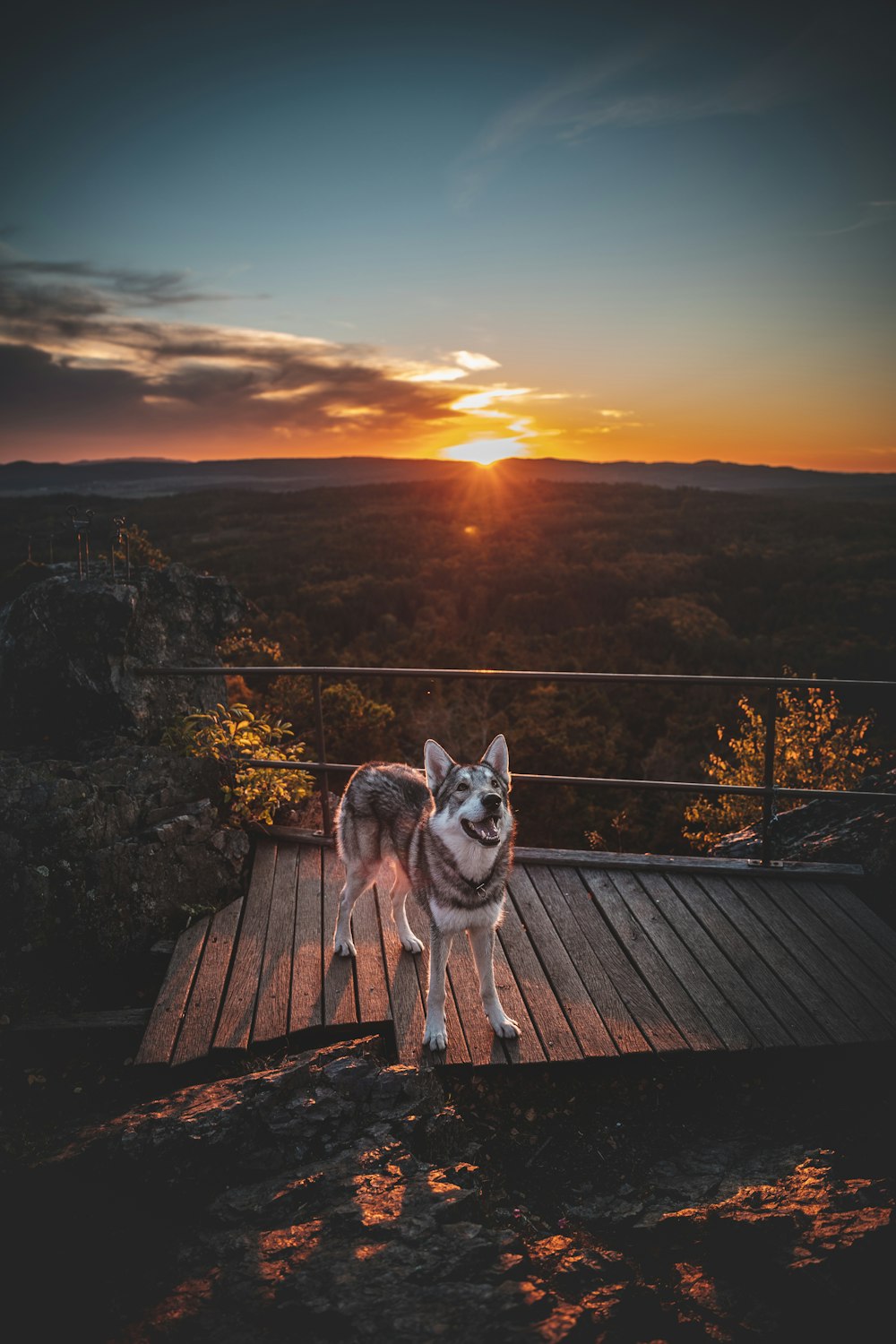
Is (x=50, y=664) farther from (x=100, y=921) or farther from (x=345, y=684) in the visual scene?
(x=345, y=684)

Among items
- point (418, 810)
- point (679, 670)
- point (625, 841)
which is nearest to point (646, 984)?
point (418, 810)

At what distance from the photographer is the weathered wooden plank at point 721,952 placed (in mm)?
4293

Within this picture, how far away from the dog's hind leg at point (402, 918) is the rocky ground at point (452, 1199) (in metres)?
0.86

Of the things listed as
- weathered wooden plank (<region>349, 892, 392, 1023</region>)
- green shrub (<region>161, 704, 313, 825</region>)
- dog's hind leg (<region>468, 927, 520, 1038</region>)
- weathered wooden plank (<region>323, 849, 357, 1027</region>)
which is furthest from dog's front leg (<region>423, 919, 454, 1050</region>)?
green shrub (<region>161, 704, 313, 825</region>)

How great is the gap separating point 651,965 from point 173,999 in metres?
2.99

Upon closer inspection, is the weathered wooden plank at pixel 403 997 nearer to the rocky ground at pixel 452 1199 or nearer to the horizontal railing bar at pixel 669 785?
the rocky ground at pixel 452 1199

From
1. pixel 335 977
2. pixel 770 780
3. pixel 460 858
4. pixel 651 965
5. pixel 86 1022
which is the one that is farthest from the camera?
pixel 770 780

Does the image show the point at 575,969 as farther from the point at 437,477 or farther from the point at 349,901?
the point at 437,477

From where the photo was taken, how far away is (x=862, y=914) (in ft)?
17.6

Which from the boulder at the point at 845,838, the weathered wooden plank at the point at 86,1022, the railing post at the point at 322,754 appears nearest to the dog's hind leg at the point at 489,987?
the weathered wooden plank at the point at 86,1022

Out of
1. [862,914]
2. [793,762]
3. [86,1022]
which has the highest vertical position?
[862,914]

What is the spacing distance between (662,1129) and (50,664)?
5.63 m

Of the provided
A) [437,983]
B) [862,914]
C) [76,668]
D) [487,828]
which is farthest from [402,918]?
[76,668]

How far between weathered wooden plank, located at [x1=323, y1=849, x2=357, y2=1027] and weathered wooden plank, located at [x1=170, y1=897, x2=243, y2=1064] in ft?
2.03
